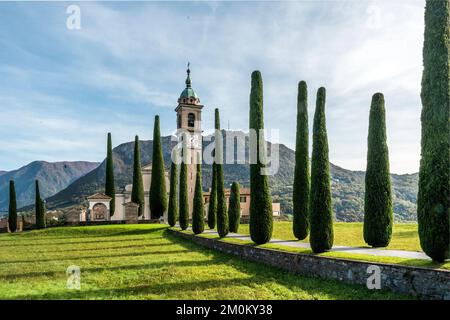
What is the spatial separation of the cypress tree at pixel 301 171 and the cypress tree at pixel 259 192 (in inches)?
130

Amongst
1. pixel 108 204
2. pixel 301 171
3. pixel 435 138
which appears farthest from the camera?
pixel 108 204

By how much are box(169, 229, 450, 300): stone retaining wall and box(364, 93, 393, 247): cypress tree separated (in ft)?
14.4

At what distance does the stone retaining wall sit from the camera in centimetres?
873

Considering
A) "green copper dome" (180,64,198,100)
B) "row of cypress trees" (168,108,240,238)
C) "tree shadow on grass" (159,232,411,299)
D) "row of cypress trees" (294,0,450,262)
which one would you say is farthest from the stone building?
"row of cypress trees" (294,0,450,262)

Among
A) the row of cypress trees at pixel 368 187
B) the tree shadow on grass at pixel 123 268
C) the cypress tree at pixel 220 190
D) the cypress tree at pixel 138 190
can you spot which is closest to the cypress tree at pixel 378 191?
the row of cypress trees at pixel 368 187

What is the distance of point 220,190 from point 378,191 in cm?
1212

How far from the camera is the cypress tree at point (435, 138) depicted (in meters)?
10.2

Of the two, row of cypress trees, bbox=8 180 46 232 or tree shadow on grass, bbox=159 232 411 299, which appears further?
row of cypress trees, bbox=8 180 46 232

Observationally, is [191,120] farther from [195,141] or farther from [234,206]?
[234,206]

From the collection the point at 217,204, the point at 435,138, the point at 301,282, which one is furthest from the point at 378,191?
the point at 217,204

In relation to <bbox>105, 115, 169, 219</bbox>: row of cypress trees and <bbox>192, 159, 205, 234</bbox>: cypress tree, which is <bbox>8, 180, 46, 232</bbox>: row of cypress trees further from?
<bbox>192, 159, 205, 234</bbox>: cypress tree

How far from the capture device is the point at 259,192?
18.2 metres

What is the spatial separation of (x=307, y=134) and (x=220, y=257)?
924 cm
